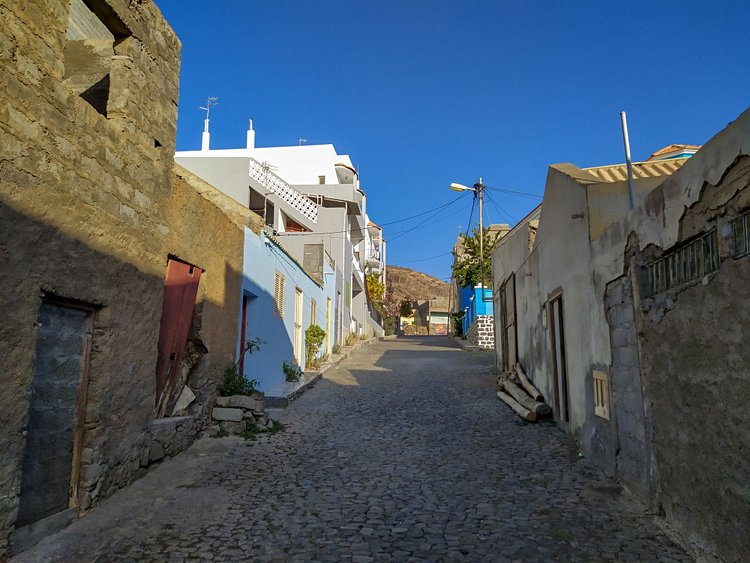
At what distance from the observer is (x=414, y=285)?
82.2 meters

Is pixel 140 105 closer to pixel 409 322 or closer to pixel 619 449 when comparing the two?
pixel 619 449

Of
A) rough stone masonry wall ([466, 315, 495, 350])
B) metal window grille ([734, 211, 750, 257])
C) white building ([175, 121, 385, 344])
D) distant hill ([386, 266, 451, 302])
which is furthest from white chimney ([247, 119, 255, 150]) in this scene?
distant hill ([386, 266, 451, 302])

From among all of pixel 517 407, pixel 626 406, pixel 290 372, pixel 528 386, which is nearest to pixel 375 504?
pixel 626 406

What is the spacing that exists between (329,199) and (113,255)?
2443cm

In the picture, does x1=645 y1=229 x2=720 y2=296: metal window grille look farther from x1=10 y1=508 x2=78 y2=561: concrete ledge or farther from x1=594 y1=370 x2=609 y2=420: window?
x1=10 y1=508 x2=78 y2=561: concrete ledge

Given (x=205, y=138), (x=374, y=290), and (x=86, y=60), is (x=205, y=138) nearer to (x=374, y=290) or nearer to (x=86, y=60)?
(x=374, y=290)

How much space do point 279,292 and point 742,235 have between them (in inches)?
392

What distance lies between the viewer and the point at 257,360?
33.8 feet

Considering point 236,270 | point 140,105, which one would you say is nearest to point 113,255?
point 140,105

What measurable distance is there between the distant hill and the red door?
68832mm

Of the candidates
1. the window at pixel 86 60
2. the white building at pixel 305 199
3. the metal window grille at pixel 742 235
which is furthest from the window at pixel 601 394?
the white building at pixel 305 199

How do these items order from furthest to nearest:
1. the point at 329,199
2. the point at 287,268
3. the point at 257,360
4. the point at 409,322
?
1. the point at 409,322
2. the point at 329,199
3. the point at 287,268
4. the point at 257,360

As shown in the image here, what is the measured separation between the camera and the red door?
6355 millimetres

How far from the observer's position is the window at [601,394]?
19.1 ft
